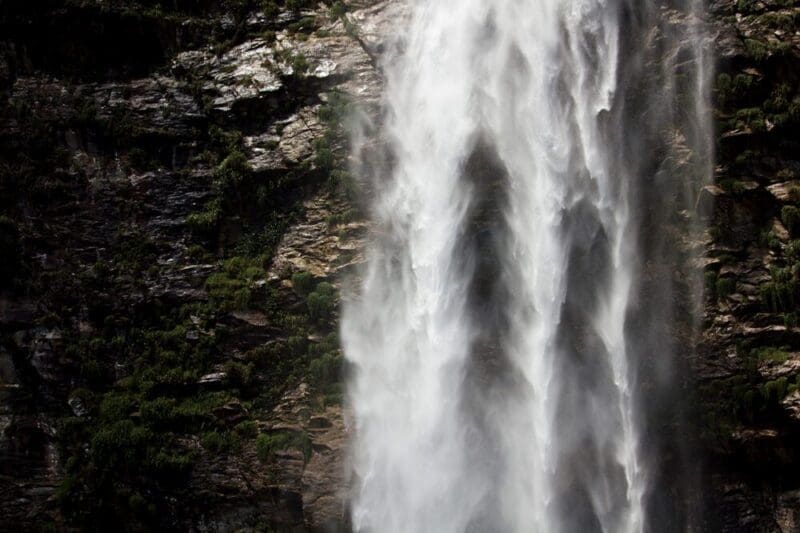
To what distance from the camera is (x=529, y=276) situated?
51.5 ft

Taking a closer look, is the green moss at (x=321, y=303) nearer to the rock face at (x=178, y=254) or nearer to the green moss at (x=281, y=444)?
the rock face at (x=178, y=254)

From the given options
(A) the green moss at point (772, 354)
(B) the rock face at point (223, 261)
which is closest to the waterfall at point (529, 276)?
(B) the rock face at point (223, 261)

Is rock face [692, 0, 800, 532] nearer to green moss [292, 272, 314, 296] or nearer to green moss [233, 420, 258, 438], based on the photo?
green moss [292, 272, 314, 296]

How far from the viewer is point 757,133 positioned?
1509 cm

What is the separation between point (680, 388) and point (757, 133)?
5.73 meters

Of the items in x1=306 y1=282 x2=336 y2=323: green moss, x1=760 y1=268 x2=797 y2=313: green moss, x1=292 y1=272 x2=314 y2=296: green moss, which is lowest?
x1=760 y1=268 x2=797 y2=313: green moss

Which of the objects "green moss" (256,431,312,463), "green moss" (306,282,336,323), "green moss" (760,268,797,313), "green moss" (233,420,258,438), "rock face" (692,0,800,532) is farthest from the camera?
"green moss" (306,282,336,323)

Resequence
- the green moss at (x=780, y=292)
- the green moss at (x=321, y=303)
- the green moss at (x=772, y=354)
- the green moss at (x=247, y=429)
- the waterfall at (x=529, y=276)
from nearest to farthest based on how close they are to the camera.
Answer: the green moss at (x=772, y=354) < the green moss at (x=780, y=292) < the waterfall at (x=529, y=276) < the green moss at (x=247, y=429) < the green moss at (x=321, y=303)

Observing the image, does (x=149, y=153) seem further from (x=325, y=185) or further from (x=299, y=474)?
(x=299, y=474)

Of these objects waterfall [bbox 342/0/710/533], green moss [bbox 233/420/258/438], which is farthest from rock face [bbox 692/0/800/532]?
green moss [bbox 233/420/258/438]

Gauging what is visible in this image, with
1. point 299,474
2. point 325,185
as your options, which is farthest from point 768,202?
point 299,474

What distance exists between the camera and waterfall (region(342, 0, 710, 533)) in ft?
47.1

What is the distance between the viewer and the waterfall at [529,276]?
14.3 metres

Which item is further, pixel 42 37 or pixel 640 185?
pixel 42 37
